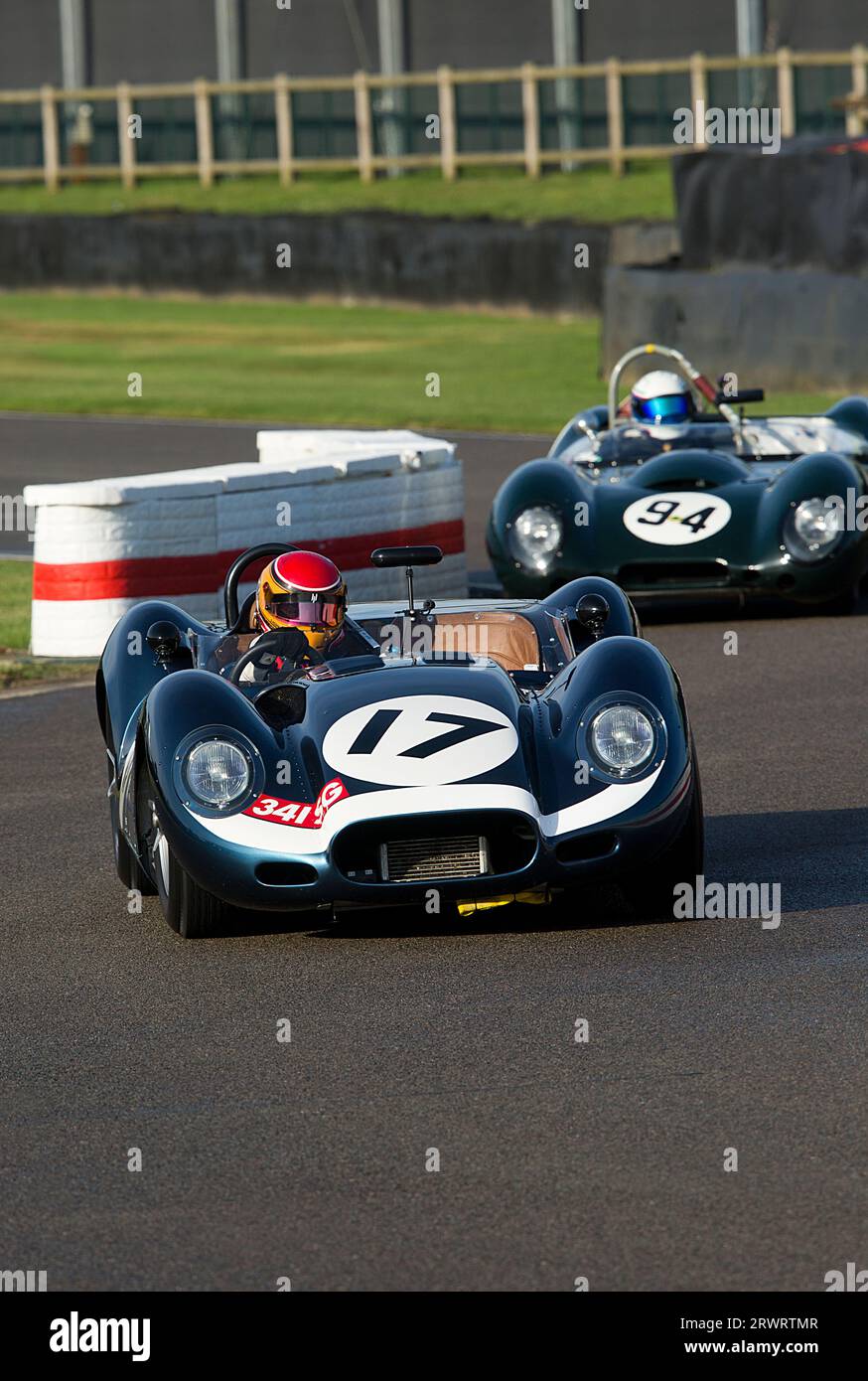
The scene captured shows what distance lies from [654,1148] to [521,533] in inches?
310

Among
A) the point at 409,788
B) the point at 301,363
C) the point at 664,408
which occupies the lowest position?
the point at 409,788

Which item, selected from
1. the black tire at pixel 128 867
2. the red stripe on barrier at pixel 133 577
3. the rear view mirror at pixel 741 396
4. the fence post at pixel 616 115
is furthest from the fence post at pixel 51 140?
the black tire at pixel 128 867

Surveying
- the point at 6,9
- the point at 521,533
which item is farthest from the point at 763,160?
the point at 6,9

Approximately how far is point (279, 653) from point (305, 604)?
0.18 meters

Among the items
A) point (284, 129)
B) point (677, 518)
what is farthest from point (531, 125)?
point (677, 518)

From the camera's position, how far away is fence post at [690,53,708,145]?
112ft

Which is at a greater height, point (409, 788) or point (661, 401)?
point (661, 401)

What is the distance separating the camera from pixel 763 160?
78.3ft

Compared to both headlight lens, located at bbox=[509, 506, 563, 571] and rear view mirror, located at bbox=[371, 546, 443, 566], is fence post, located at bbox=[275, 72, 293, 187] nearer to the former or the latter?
headlight lens, located at bbox=[509, 506, 563, 571]

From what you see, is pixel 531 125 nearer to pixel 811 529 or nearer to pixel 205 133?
pixel 205 133

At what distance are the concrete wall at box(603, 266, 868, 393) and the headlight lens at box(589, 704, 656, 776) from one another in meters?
15.6

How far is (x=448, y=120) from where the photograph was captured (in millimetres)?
36781

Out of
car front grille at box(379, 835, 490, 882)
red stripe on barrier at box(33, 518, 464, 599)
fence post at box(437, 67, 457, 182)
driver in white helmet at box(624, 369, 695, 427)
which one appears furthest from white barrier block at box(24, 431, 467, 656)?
fence post at box(437, 67, 457, 182)

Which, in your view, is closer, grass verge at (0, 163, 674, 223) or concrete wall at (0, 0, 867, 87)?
grass verge at (0, 163, 674, 223)
